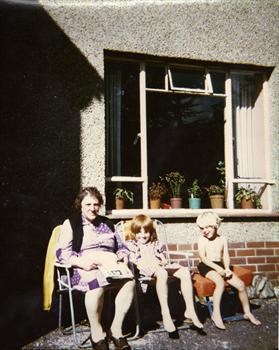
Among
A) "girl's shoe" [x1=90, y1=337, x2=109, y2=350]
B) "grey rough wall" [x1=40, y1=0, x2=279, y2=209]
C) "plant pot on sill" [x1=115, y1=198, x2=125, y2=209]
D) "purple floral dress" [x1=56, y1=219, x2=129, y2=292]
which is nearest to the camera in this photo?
"girl's shoe" [x1=90, y1=337, x2=109, y2=350]

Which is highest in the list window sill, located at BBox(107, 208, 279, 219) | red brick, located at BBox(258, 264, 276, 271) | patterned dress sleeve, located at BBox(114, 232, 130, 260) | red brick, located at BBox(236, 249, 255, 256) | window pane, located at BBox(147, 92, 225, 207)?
window pane, located at BBox(147, 92, 225, 207)

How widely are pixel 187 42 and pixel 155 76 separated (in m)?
0.64

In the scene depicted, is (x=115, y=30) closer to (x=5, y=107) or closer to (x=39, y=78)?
(x=39, y=78)

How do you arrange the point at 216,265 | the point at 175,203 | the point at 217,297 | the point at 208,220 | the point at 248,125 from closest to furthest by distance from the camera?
the point at 217,297 < the point at 216,265 < the point at 208,220 < the point at 175,203 < the point at 248,125

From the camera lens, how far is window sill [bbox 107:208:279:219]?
4.88 metres

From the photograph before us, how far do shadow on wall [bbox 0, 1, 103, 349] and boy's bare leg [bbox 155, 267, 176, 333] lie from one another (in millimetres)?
1474

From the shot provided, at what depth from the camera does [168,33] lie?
517cm

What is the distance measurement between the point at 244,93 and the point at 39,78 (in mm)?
3093

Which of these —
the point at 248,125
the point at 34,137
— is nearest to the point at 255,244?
the point at 248,125

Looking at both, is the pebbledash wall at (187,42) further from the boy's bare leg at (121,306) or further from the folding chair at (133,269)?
the boy's bare leg at (121,306)

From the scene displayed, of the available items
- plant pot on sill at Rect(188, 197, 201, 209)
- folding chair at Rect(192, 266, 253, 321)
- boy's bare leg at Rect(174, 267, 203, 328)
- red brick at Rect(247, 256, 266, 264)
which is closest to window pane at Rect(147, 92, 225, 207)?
plant pot on sill at Rect(188, 197, 201, 209)

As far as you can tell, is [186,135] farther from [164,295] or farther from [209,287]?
[164,295]

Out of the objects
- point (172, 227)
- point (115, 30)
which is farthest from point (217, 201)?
point (115, 30)

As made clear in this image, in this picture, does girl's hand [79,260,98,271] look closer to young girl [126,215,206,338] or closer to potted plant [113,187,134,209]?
young girl [126,215,206,338]
